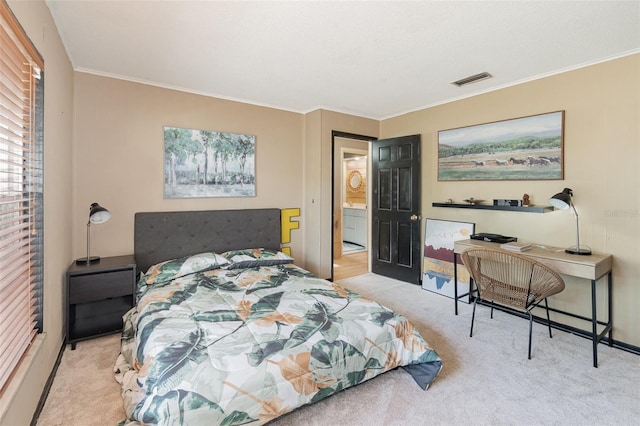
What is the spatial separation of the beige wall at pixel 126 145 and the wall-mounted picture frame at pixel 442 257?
8.15 ft

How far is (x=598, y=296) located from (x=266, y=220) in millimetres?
3457

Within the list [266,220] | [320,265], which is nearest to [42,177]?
[266,220]

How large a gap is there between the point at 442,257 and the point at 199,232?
2.99 m

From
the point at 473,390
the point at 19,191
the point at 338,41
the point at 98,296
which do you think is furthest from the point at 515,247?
the point at 98,296

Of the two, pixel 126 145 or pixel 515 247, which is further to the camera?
pixel 126 145

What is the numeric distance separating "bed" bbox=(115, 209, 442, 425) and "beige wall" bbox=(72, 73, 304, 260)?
9.6 inches

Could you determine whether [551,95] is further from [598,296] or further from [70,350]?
[70,350]

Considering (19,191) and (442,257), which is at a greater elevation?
(19,191)

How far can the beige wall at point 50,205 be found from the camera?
153cm

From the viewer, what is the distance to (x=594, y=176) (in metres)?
2.80

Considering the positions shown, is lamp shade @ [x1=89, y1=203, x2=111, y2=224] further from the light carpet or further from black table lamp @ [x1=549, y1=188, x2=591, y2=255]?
black table lamp @ [x1=549, y1=188, x2=591, y2=255]

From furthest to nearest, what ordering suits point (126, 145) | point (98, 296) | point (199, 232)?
point (199, 232), point (126, 145), point (98, 296)

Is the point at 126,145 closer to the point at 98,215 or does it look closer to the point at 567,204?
the point at 98,215

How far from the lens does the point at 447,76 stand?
10.3 ft
